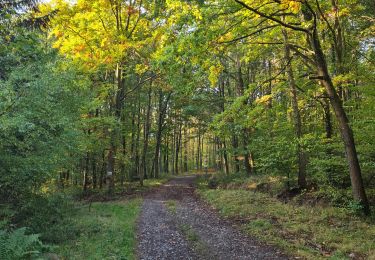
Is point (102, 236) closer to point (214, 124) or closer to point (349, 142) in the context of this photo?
point (214, 124)

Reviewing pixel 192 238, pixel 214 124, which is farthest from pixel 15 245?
pixel 214 124

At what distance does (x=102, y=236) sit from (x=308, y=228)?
619 cm

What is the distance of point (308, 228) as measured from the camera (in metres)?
9.42

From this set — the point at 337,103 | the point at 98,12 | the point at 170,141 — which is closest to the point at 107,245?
the point at 337,103

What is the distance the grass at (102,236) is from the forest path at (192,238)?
381mm

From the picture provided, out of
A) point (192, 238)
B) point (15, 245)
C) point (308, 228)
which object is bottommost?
point (192, 238)

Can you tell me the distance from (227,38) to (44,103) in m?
5.71

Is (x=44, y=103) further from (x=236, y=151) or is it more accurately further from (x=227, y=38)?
(x=236, y=151)

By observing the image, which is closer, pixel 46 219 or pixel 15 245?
pixel 15 245

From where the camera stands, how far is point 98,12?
1752 centimetres

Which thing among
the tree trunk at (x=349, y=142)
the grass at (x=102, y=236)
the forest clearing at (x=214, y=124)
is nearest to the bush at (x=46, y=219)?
the forest clearing at (x=214, y=124)

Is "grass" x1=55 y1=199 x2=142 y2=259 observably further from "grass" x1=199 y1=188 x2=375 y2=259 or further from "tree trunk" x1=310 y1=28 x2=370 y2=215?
"tree trunk" x1=310 y1=28 x2=370 y2=215

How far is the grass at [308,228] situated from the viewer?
7605 millimetres

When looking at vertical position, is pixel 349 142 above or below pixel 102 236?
above
